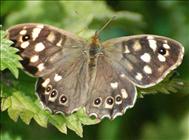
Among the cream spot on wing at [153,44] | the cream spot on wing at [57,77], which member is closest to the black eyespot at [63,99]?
the cream spot on wing at [57,77]

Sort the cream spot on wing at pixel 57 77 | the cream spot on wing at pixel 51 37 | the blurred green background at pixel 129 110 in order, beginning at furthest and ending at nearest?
the blurred green background at pixel 129 110, the cream spot on wing at pixel 51 37, the cream spot on wing at pixel 57 77

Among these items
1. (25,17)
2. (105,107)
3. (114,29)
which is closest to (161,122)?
(114,29)

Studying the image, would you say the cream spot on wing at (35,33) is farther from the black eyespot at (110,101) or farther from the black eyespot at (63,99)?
the black eyespot at (110,101)

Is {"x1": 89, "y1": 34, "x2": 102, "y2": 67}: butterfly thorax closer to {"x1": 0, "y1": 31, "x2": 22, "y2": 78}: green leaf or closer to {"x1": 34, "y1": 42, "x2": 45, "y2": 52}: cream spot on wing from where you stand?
{"x1": 34, "y1": 42, "x2": 45, "y2": 52}: cream spot on wing

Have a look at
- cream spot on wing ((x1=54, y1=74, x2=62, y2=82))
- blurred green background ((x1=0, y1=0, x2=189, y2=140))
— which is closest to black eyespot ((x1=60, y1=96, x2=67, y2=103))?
cream spot on wing ((x1=54, y1=74, x2=62, y2=82))

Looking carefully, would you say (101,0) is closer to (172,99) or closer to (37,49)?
(172,99)

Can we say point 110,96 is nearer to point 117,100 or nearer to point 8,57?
point 117,100
